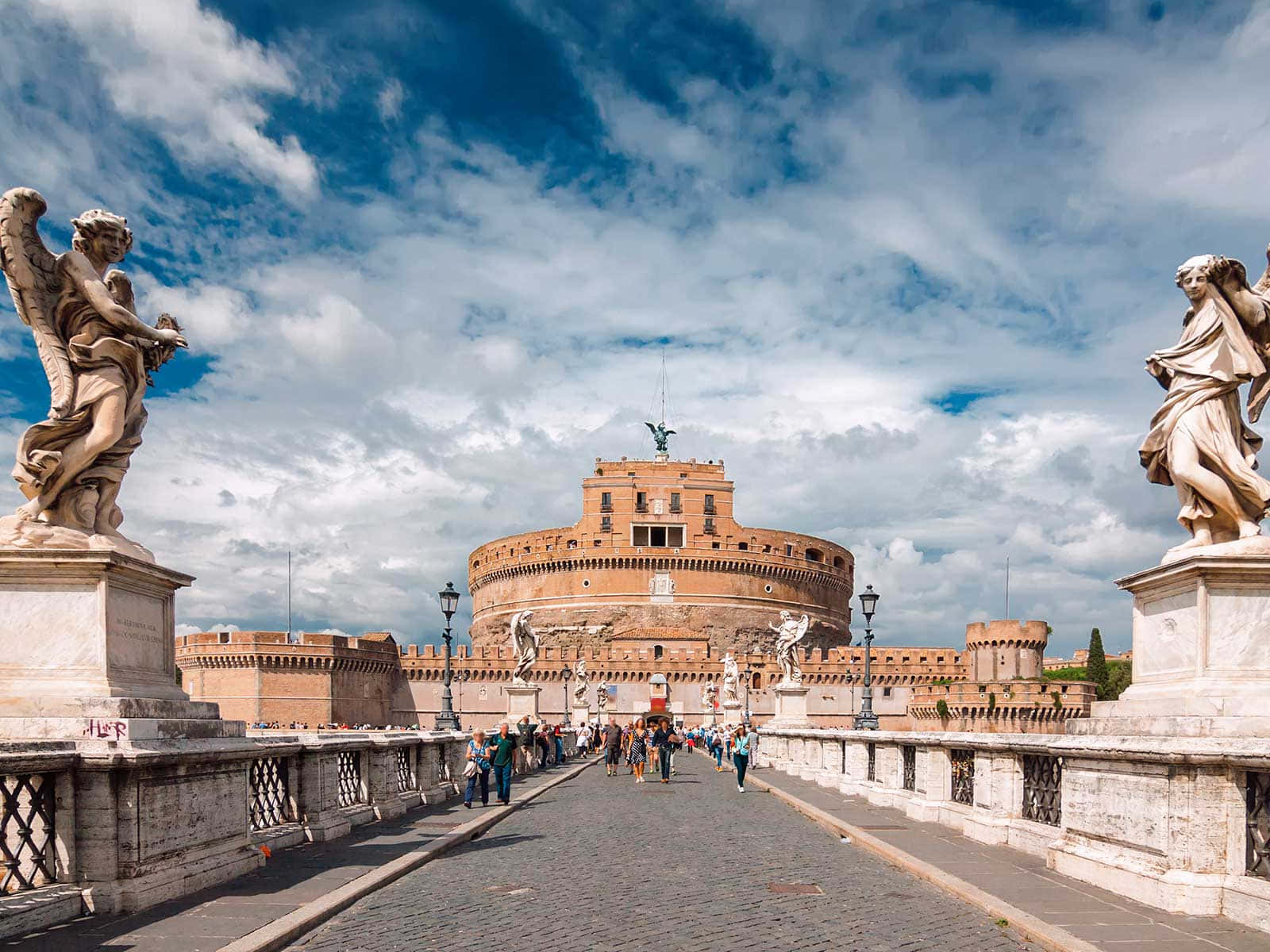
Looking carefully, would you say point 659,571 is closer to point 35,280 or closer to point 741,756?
point 741,756

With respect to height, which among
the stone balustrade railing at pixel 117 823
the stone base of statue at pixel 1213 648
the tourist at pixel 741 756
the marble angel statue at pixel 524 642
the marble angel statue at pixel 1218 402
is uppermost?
the marble angel statue at pixel 1218 402

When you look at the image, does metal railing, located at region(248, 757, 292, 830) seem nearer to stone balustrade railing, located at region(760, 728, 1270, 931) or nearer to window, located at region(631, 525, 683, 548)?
stone balustrade railing, located at region(760, 728, 1270, 931)

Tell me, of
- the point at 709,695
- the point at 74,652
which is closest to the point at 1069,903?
the point at 74,652

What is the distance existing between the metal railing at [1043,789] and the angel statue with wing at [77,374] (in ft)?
22.9

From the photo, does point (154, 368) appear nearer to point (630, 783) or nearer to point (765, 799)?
point (765, 799)

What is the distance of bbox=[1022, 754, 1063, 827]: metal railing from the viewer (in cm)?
888

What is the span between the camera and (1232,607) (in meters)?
7.04

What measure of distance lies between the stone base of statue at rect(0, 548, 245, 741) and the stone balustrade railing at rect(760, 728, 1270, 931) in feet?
19.9

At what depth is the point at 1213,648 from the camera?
278 inches

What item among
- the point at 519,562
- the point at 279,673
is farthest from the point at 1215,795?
the point at 519,562

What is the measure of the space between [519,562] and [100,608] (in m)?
85.7

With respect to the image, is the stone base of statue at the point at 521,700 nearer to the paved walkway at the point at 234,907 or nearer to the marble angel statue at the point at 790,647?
the marble angel statue at the point at 790,647

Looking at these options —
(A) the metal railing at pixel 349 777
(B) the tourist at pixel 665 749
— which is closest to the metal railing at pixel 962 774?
(A) the metal railing at pixel 349 777

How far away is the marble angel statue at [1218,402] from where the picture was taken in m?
7.34
